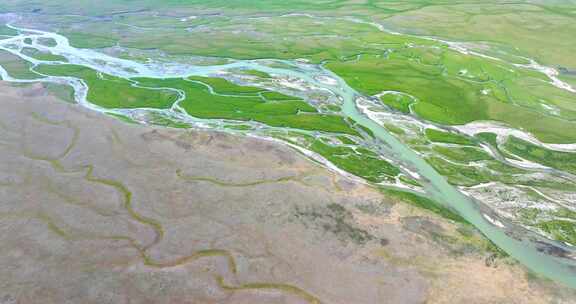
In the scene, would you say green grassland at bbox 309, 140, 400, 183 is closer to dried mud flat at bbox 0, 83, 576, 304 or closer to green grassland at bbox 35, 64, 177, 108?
dried mud flat at bbox 0, 83, 576, 304

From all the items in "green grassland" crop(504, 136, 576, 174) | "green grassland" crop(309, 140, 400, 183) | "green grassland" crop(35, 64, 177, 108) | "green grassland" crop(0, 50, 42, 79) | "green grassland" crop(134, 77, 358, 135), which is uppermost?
"green grassland" crop(0, 50, 42, 79)

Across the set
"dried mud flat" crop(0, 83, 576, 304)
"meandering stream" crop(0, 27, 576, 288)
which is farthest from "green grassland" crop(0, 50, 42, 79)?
"dried mud flat" crop(0, 83, 576, 304)

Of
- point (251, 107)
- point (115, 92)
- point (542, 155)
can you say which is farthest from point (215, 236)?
point (115, 92)

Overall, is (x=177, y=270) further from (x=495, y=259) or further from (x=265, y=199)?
(x=495, y=259)

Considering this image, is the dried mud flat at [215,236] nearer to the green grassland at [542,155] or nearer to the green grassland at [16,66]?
Answer: the green grassland at [542,155]

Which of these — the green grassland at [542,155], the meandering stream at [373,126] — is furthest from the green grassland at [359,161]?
the green grassland at [542,155]

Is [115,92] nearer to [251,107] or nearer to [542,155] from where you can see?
[251,107]

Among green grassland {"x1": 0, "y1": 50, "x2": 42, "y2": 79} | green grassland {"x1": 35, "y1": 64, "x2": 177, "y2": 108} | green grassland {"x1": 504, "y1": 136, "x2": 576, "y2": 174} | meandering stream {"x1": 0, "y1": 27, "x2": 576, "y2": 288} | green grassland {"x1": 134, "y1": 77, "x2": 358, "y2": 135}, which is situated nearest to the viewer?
meandering stream {"x1": 0, "y1": 27, "x2": 576, "y2": 288}
